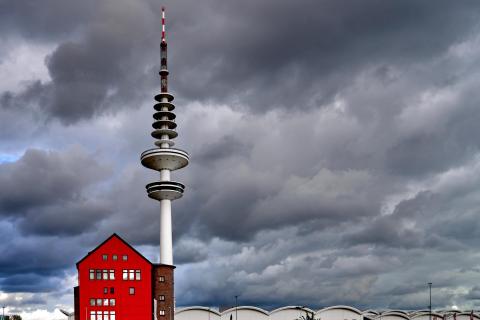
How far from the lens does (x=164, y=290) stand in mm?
124500

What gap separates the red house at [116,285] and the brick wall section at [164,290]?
0.88 ft

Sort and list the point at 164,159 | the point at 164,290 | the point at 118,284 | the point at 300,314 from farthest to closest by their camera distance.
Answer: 1. the point at 300,314
2. the point at 164,159
3. the point at 164,290
4. the point at 118,284

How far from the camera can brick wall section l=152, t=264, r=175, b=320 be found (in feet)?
403

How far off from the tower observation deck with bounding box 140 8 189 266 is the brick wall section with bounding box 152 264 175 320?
9.97 metres

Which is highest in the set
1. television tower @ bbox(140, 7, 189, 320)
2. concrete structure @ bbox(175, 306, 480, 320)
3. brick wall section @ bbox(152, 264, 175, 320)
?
television tower @ bbox(140, 7, 189, 320)

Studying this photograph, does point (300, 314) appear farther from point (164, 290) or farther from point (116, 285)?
point (116, 285)

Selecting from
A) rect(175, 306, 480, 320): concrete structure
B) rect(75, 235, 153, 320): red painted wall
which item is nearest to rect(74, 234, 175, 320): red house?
rect(75, 235, 153, 320): red painted wall

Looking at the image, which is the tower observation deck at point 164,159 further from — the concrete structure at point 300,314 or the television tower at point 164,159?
the concrete structure at point 300,314

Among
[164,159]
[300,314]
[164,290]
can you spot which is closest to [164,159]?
[164,159]

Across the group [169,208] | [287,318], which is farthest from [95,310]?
[287,318]

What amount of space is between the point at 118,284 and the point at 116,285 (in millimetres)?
414

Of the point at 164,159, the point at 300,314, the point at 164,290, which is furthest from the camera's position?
the point at 300,314

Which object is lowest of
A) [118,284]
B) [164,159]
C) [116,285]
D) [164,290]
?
[164,290]

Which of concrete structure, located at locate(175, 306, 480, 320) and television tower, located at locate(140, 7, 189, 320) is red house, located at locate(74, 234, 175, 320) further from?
concrete structure, located at locate(175, 306, 480, 320)
